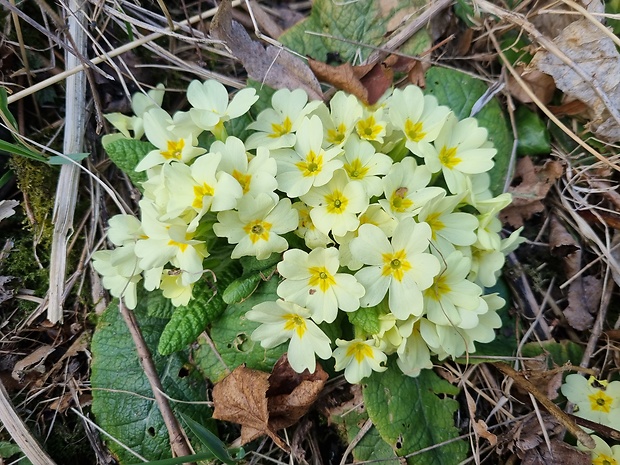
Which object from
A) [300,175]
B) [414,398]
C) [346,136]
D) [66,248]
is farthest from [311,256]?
[66,248]

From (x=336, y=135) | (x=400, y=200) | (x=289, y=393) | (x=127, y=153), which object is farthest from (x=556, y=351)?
(x=127, y=153)

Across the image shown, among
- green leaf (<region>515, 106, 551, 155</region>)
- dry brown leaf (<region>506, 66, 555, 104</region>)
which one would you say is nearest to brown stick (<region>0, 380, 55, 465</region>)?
green leaf (<region>515, 106, 551, 155</region>)

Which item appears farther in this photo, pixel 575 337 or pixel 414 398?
pixel 575 337

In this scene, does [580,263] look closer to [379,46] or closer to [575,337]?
[575,337]

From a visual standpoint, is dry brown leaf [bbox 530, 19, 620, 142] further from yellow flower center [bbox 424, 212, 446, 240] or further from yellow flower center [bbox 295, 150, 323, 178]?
yellow flower center [bbox 295, 150, 323, 178]

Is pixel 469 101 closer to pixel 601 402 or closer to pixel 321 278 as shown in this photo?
pixel 321 278

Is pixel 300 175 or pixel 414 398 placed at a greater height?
pixel 300 175
